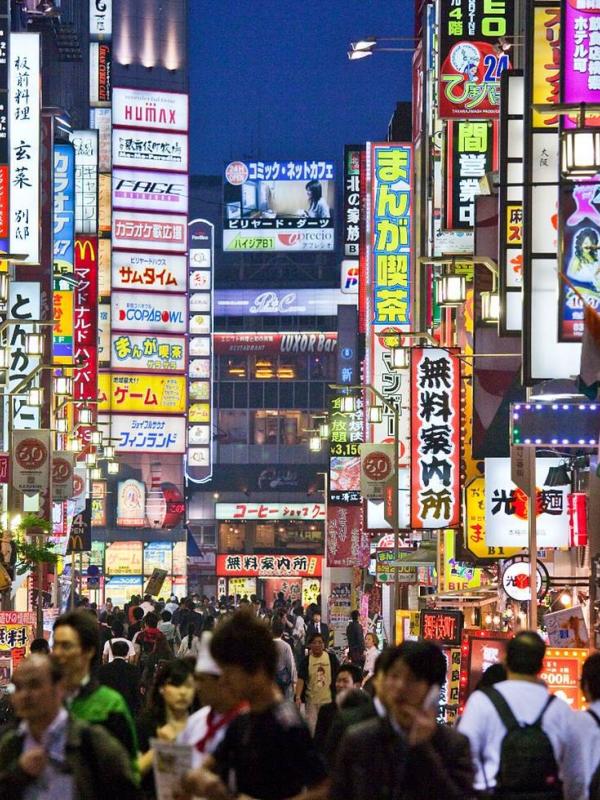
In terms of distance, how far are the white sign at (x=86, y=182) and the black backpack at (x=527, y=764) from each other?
49305mm

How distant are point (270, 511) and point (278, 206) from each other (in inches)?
1026

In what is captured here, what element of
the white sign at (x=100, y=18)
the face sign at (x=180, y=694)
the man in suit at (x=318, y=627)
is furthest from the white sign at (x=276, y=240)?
the face sign at (x=180, y=694)

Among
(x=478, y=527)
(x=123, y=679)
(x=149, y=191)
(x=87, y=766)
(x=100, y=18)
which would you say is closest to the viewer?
(x=87, y=766)

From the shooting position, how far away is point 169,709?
8.70 m

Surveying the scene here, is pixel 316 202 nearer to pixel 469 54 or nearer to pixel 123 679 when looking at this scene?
pixel 469 54

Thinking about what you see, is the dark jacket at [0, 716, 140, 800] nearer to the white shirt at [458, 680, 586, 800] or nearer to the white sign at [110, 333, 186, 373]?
the white shirt at [458, 680, 586, 800]

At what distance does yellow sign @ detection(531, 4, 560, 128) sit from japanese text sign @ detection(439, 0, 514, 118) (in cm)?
915

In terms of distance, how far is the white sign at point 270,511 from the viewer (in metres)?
87.1

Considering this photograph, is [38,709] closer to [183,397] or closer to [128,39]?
[183,397]

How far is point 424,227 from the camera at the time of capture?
125 feet

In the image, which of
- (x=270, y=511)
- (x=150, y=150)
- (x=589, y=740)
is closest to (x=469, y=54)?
(x=589, y=740)

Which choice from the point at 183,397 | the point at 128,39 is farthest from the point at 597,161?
the point at 128,39

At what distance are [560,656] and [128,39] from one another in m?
60.0

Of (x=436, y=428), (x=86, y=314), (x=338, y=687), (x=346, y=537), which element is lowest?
(x=346, y=537)
